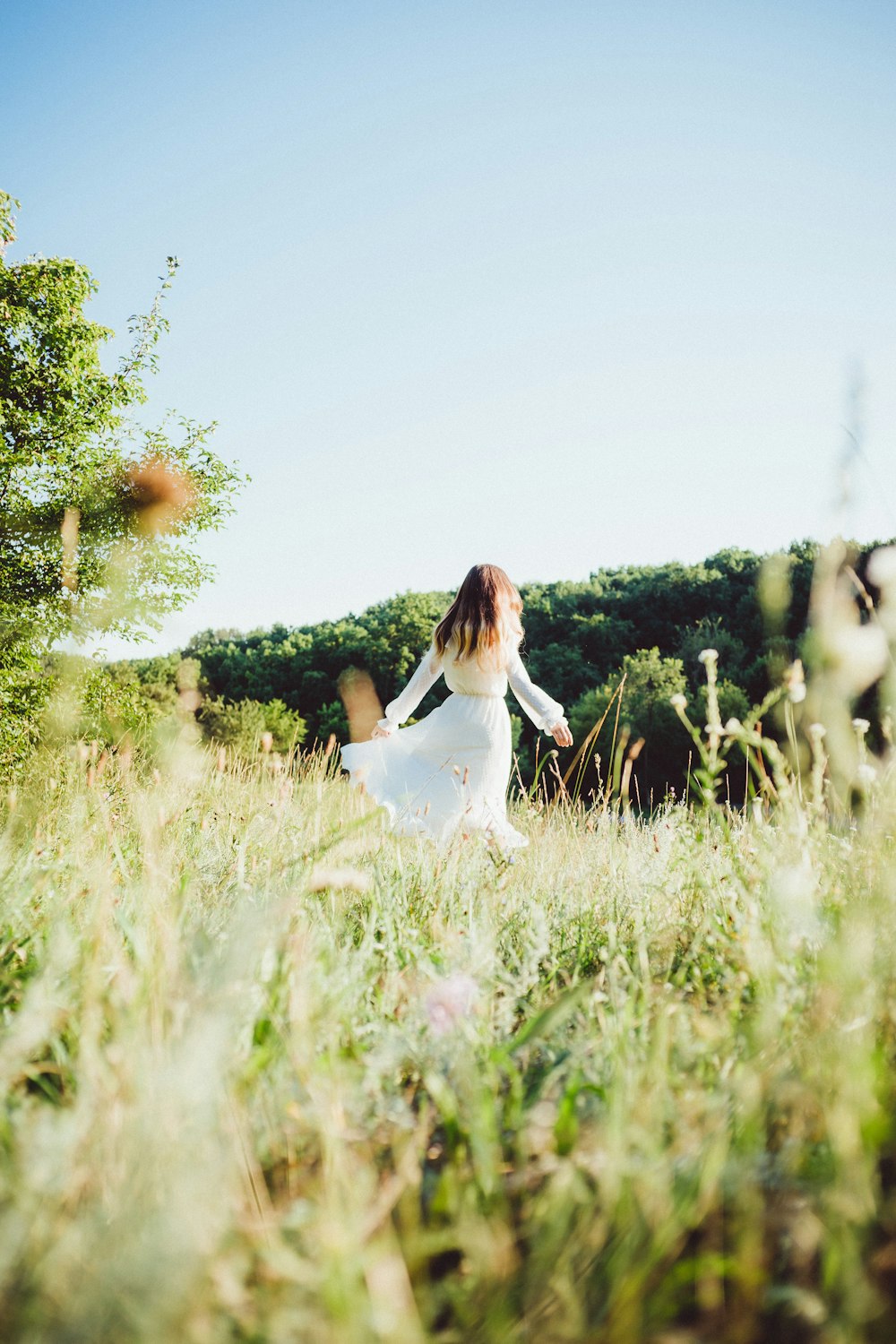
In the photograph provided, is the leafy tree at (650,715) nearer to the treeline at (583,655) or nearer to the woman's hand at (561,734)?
the treeline at (583,655)

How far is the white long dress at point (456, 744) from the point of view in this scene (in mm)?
4734

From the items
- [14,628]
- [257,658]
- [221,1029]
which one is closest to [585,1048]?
[221,1029]

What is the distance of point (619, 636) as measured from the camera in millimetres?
21406

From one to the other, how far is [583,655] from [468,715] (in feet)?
55.8

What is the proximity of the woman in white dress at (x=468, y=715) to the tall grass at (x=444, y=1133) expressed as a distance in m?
2.90

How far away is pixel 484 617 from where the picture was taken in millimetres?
4766

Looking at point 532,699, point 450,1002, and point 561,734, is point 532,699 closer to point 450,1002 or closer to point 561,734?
point 561,734

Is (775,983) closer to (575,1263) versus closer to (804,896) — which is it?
(804,896)

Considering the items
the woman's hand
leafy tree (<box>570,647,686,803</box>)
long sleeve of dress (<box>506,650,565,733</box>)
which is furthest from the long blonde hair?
leafy tree (<box>570,647,686,803</box>)

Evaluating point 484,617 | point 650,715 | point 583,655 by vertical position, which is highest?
point 484,617

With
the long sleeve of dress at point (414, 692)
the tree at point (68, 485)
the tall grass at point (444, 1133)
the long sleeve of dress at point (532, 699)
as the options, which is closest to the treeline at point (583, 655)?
the tree at point (68, 485)

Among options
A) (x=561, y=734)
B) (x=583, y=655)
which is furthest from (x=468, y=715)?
(x=583, y=655)

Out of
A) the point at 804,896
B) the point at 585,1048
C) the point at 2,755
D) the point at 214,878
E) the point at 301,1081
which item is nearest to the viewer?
the point at 301,1081

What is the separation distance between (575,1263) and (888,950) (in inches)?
33.4
